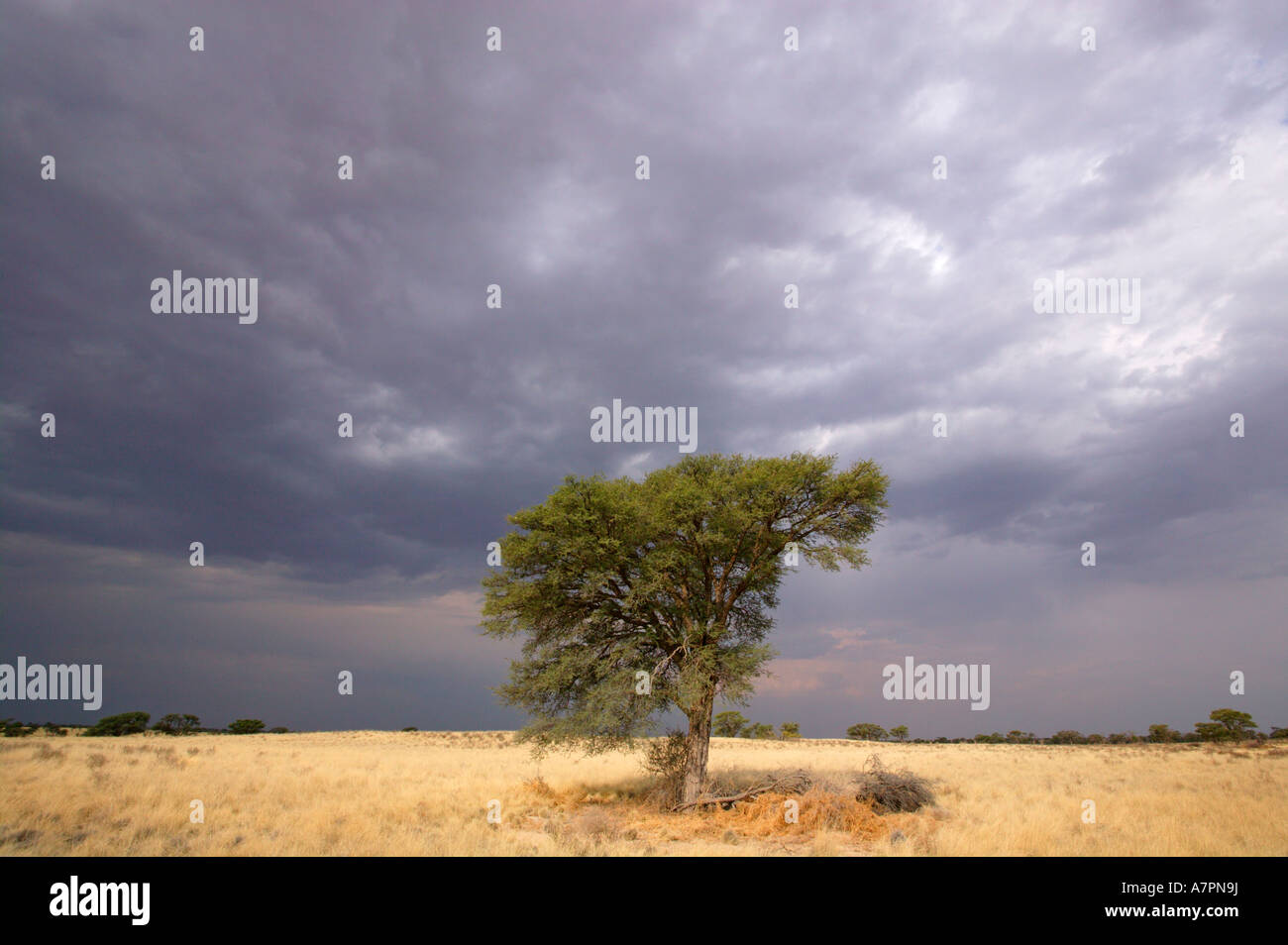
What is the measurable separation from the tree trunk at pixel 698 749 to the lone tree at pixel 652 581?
0.04m

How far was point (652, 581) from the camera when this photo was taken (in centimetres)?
1833

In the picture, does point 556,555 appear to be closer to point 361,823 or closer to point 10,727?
point 361,823

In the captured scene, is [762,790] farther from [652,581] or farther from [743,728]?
[743,728]

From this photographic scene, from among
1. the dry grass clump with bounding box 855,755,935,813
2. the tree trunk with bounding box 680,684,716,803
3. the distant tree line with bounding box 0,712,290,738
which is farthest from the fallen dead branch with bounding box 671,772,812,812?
the distant tree line with bounding box 0,712,290,738

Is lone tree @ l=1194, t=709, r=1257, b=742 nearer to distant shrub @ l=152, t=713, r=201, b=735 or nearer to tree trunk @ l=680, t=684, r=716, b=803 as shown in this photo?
tree trunk @ l=680, t=684, r=716, b=803

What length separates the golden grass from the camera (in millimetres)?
12727

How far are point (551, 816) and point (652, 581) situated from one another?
7257 mm

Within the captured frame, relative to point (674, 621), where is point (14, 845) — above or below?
below

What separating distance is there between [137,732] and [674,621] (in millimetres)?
66497

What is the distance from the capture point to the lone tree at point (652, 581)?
1798cm

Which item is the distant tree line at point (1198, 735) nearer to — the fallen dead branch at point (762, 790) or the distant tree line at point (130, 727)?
the fallen dead branch at point (762, 790)

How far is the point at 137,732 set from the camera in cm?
5988

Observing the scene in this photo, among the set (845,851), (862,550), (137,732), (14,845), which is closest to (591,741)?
(845,851)

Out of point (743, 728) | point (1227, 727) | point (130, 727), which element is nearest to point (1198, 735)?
point (1227, 727)
